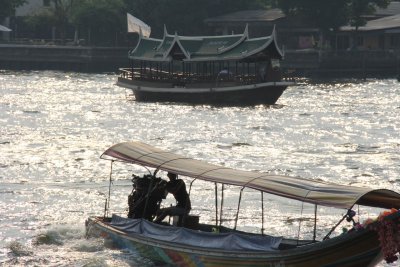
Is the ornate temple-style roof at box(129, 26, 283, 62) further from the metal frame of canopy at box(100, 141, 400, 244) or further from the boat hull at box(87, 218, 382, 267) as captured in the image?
the boat hull at box(87, 218, 382, 267)

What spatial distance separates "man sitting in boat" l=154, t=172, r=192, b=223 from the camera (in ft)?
76.2

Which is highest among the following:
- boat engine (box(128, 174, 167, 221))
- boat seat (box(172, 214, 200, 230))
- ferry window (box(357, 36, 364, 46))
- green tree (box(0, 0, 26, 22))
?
green tree (box(0, 0, 26, 22))

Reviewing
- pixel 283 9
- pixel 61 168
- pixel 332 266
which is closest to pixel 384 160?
pixel 61 168

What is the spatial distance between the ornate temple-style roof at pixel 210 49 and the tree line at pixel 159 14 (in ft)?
96.6

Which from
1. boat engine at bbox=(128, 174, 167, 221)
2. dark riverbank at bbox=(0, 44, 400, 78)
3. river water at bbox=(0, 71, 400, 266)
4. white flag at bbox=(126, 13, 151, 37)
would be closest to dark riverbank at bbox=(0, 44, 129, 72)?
dark riverbank at bbox=(0, 44, 400, 78)

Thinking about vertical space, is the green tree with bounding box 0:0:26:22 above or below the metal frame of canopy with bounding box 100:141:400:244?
above

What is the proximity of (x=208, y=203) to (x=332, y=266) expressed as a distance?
37.3 ft

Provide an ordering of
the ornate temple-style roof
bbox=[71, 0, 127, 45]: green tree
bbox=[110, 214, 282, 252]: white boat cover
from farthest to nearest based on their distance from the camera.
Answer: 1. bbox=[71, 0, 127, 45]: green tree
2. the ornate temple-style roof
3. bbox=[110, 214, 282, 252]: white boat cover

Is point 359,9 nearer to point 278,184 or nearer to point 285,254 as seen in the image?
point 278,184

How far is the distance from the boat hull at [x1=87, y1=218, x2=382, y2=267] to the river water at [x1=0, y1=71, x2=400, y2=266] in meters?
0.82

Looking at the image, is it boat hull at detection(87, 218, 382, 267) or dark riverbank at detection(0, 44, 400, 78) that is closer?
boat hull at detection(87, 218, 382, 267)

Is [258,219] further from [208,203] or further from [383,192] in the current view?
[383,192]

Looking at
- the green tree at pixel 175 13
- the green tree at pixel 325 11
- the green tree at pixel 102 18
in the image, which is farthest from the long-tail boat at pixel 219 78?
the green tree at pixel 102 18

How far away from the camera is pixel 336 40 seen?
105 m
